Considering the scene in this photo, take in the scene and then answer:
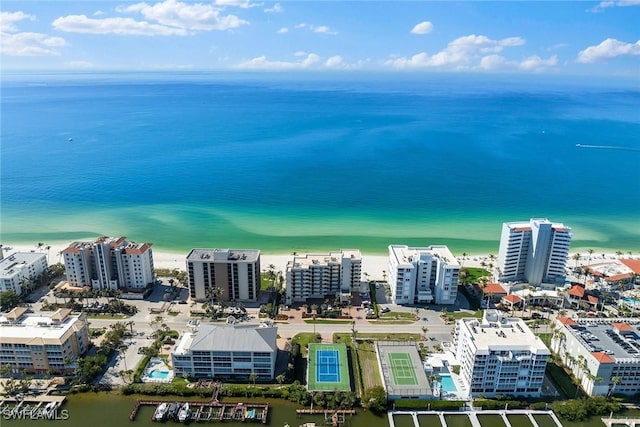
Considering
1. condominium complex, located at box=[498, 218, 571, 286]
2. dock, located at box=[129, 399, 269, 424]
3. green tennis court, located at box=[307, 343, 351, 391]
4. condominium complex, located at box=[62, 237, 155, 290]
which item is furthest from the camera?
condominium complex, located at box=[498, 218, 571, 286]

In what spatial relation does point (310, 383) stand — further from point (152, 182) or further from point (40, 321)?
point (152, 182)

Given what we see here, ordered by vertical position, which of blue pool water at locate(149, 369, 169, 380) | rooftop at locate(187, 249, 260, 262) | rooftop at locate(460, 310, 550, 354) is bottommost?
blue pool water at locate(149, 369, 169, 380)

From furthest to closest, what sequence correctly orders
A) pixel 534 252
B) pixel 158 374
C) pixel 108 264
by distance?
pixel 534 252 → pixel 108 264 → pixel 158 374

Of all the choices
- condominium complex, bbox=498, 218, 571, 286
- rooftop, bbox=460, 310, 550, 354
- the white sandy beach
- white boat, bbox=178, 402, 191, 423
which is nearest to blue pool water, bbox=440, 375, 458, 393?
rooftop, bbox=460, 310, 550, 354

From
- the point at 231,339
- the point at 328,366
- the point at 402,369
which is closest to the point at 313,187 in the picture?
the point at 328,366

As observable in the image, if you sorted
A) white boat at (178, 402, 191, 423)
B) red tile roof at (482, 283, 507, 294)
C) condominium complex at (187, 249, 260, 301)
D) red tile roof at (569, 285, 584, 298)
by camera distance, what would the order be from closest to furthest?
white boat at (178, 402, 191, 423), condominium complex at (187, 249, 260, 301), red tile roof at (569, 285, 584, 298), red tile roof at (482, 283, 507, 294)

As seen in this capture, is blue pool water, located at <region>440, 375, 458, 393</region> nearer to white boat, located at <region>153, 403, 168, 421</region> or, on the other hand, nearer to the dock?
the dock

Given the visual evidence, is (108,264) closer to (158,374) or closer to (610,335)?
(158,374)
